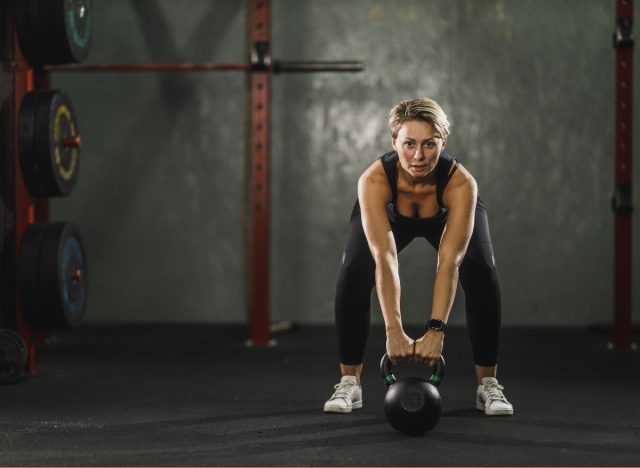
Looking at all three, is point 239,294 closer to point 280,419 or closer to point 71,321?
point 71,321

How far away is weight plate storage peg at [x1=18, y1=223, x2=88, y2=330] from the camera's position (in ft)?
11.5

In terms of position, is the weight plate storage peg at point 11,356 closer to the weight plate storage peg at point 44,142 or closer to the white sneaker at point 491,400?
the weight plate storage peg at point 44,142

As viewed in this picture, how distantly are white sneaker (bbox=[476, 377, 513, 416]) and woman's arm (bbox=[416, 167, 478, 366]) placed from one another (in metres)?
0.43

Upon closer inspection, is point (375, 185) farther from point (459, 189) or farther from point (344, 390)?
point (344, 390)

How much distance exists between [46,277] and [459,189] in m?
1.76

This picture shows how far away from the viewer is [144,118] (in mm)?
5512

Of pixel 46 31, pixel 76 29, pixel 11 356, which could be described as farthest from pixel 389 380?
pixel 76 29

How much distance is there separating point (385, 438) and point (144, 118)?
354 cm

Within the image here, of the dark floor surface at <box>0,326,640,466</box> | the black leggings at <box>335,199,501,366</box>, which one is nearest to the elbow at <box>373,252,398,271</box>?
the black leggings at <box>335,199,501,366</box>

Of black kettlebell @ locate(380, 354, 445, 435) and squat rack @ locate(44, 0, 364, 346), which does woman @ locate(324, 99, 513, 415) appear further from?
squat rack @ locate(44, 0, 364, 346)

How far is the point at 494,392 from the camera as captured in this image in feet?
9.24

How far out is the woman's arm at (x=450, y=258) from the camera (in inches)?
95.6

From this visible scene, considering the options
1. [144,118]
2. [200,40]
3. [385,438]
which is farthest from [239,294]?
[385,438]

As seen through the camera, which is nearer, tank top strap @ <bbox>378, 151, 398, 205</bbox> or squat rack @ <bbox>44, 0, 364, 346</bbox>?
tank top strap @ <bbox>378, 151, 398, 205</bbox>
